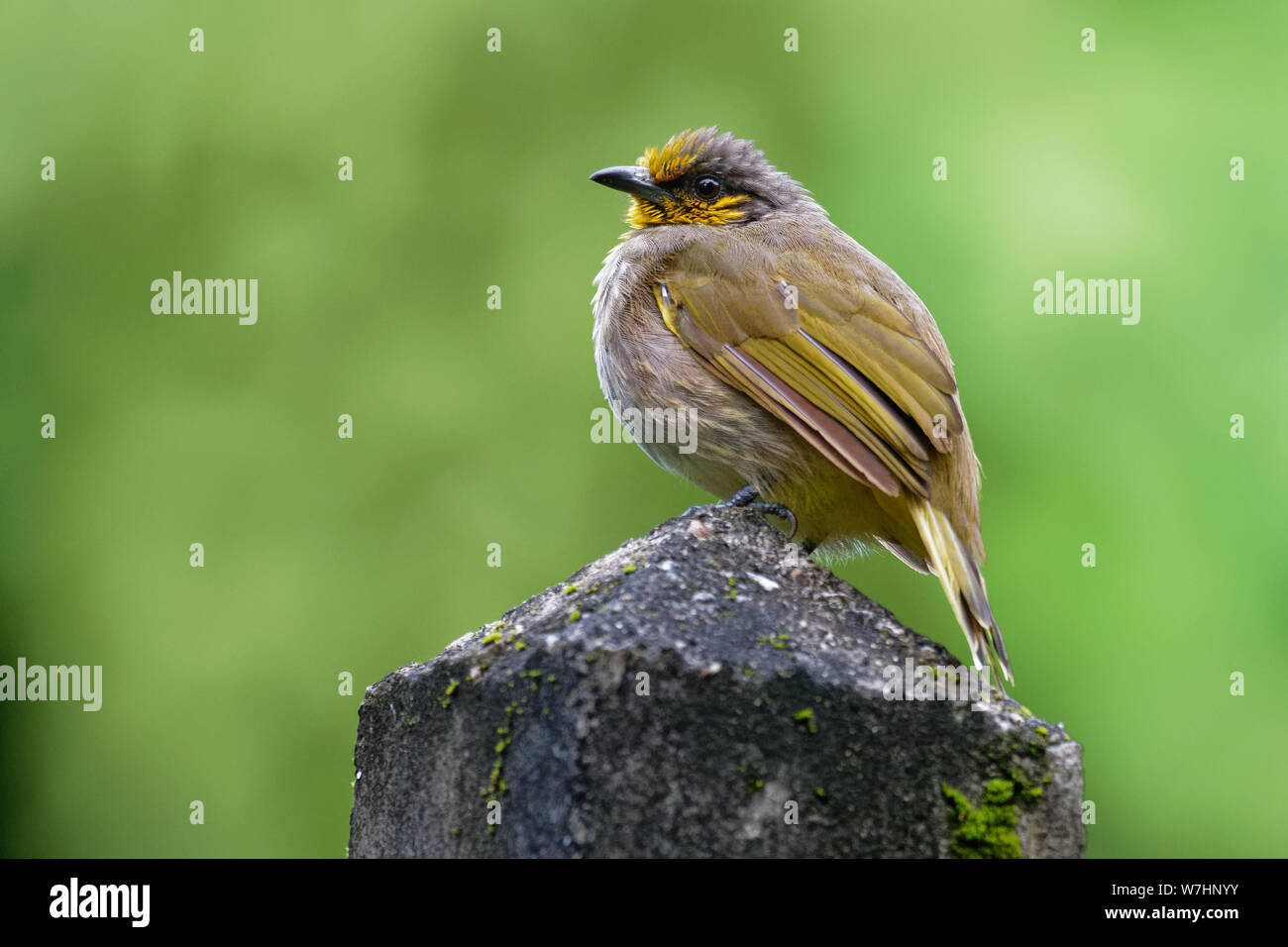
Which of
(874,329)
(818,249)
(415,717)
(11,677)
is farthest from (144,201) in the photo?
(415,717)

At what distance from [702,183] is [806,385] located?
4.60 ft

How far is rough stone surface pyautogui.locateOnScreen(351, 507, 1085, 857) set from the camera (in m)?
2.12

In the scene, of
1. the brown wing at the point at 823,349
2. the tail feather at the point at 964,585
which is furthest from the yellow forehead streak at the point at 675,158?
the tail feather at the point at 964,585

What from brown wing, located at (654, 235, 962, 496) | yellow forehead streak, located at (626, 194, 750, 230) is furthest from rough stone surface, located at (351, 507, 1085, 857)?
yellow forehead streak, located at (626, 194, 750, 230)

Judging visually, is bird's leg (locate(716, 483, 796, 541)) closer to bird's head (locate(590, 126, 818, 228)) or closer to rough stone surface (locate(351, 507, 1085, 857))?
rough stone surface (locate(351, 507, 1085, 857))

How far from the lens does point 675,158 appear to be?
15.4 ft

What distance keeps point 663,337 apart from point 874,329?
0.62 m

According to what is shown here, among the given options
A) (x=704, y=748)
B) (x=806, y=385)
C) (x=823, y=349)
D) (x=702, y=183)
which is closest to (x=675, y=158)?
(x=702, y=183)

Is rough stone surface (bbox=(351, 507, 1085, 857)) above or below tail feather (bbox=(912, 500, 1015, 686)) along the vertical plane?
below

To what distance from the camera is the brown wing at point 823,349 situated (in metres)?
3.34

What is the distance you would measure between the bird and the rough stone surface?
0.69 metres

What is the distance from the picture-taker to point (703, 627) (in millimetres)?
2291
